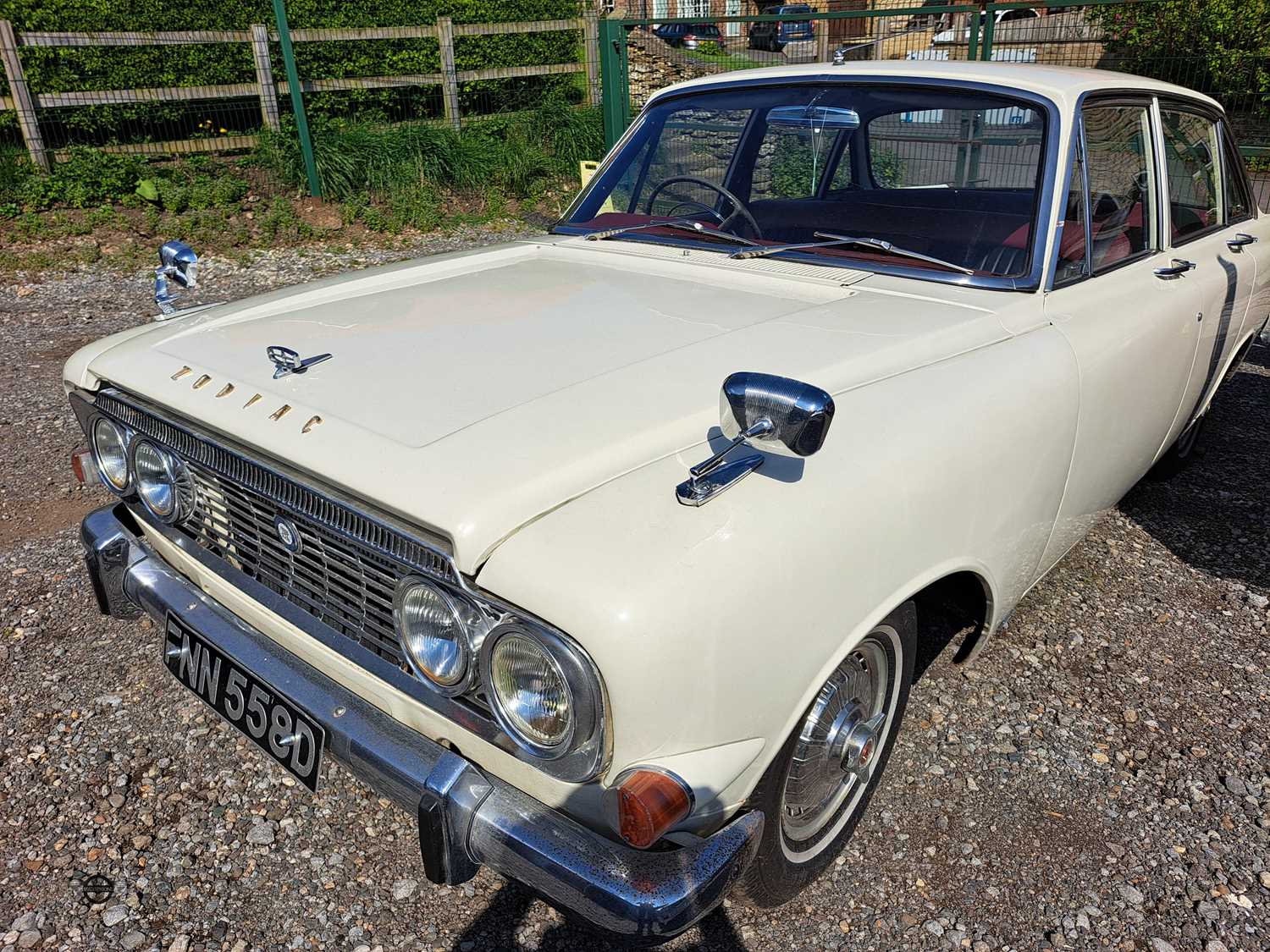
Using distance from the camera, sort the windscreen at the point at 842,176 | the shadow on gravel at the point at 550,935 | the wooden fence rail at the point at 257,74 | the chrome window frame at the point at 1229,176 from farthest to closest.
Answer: the wooden fence rail at the point at 257,74 → the chrome window frame at the point at 1229,176 → the windscreen at the point at 842,176 → the shadow on gravel at the point at 550,935

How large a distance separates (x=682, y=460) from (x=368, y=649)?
0.76m

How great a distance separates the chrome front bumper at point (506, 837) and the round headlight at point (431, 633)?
0.56 ft

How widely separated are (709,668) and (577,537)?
0.31 metres

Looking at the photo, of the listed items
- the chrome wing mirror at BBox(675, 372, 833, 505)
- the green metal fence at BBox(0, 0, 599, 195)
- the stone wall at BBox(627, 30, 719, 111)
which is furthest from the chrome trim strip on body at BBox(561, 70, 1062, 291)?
the stone wall at BBox(627, 30, 719, 111)

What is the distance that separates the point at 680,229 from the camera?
3.25 meters

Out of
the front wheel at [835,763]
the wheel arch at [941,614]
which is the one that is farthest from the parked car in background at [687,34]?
the front wheel at [835,763]

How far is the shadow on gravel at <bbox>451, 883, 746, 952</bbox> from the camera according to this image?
2174 mm

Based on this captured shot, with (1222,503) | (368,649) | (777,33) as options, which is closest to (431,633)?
(368,649)

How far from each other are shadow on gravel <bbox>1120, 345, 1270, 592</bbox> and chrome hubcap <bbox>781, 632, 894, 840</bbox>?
210cm

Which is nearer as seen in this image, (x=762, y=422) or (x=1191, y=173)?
(x=762, y=422)

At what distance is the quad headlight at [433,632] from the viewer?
175 cm

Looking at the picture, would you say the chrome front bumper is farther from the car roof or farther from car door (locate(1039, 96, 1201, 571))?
the car roof

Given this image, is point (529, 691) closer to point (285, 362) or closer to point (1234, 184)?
point (285, 362)

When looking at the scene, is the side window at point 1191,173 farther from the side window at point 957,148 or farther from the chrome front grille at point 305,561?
the chrome front grille at point 305,561
